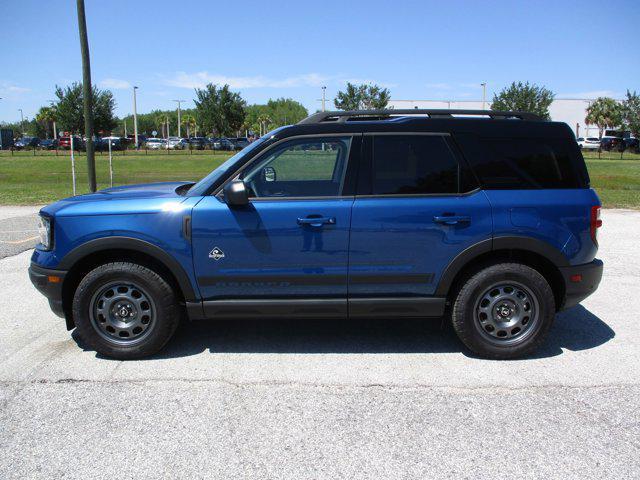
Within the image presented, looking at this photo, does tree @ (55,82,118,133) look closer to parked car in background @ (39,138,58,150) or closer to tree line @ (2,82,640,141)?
tree line @ (2,82,640,141)

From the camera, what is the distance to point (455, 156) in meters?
4.18

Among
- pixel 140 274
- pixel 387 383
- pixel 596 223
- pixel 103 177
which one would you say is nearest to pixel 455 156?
pixel 596 223

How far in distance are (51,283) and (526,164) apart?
12.3ft

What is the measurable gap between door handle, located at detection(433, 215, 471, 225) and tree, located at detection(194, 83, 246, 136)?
55367 mm

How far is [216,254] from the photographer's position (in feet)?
13.3

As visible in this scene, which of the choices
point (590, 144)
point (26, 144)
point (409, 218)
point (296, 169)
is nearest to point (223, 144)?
point (26, 144)

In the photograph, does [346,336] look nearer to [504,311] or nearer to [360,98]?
[504,311]

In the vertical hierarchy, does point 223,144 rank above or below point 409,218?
above

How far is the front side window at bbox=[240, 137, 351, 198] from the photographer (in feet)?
13.6

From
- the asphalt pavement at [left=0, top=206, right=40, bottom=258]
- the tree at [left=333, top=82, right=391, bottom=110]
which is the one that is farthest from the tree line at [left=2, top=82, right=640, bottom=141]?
the asphalt pavement at [left=0, top=206, right=40, bottom=258]

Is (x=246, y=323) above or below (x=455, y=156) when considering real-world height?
below

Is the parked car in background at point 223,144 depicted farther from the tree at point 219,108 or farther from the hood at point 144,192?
the hood at point 144,192

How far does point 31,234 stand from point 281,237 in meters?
7.48

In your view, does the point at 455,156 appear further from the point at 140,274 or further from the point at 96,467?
the point at 96,467
